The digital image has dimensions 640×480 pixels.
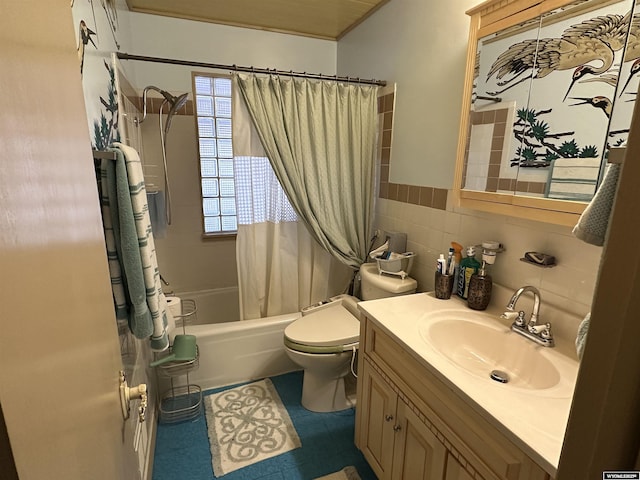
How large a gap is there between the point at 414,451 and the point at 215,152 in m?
2.51

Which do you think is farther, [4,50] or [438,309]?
[438,309]

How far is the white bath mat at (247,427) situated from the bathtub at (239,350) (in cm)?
9

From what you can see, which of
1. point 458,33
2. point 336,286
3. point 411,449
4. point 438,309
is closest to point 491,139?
point 458,33

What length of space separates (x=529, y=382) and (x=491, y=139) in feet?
3.02

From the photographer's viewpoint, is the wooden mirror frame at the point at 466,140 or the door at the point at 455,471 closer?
the door at the point at 455,471

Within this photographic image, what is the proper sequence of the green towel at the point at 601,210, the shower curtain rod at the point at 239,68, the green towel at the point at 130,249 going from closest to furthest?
the green towel at the point at 601,210, the green towel at the point at 130,249, the shower curtain rod at the point at 239,68

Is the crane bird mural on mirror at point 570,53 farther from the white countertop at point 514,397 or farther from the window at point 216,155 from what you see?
the window at point 216,155

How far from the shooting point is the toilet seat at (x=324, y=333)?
172 cm

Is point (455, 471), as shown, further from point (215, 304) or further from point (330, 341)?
point (215, 304)

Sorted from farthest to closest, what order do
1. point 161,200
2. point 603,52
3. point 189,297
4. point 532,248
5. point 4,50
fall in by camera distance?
point 189,297, point 161,200, point 532,248, point 603,52, point 4,50

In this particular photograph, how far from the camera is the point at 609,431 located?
1.11 ft

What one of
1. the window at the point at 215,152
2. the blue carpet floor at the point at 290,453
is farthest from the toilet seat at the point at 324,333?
the window at the point at 215,152

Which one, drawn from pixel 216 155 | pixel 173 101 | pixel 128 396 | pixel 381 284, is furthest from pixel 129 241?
pixel 216 155

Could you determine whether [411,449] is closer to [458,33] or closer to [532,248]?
[532,248]
